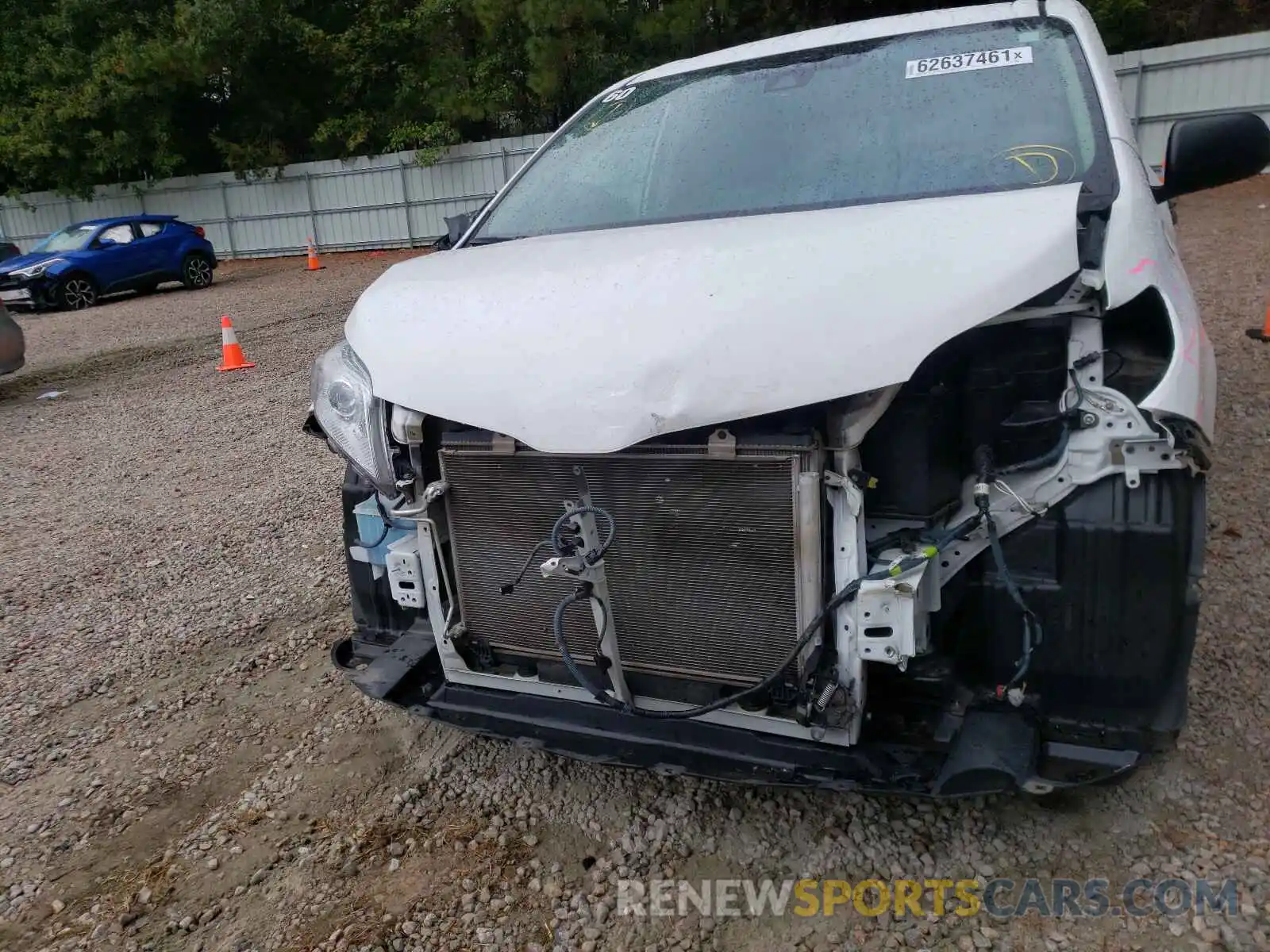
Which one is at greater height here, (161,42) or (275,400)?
(161,42)

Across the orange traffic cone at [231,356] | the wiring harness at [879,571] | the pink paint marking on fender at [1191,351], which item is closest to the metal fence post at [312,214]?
the orange traffic cone at [231,356]

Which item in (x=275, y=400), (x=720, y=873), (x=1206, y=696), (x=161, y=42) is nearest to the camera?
(x=720, y=873)

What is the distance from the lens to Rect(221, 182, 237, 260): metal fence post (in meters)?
22.7

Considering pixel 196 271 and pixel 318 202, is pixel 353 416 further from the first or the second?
pixel 318 202

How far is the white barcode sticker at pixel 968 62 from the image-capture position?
10.1ft

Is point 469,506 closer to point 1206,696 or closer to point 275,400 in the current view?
point 1206,696

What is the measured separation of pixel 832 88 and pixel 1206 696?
221 cm

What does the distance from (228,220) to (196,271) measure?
6.11m

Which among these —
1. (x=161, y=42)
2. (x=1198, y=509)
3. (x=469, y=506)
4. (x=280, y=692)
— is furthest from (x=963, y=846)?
(x=161, y=42)

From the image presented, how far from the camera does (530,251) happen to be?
9.04 ft

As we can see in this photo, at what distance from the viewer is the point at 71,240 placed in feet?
52.2

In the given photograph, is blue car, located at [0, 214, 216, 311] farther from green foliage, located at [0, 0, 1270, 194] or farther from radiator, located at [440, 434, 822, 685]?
radiator, located at [440, 434, 822, 685]

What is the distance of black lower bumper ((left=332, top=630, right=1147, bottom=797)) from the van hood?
2.51 ft

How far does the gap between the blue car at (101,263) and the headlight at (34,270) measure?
0.04 feet
